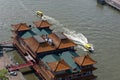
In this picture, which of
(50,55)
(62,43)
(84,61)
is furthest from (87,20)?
(84,61)

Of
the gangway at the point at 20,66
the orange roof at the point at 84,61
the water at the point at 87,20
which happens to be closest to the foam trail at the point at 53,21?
the water at the point at 87,20

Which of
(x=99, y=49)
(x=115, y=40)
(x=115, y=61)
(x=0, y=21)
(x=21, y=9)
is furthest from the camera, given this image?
(x=21, y=9)

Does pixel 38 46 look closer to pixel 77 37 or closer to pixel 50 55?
pixel 50 55

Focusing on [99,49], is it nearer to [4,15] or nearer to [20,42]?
[20,42]

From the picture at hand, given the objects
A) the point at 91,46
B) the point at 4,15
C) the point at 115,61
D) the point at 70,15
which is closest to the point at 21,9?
the point at 4,15

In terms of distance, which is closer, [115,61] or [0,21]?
[115,61]

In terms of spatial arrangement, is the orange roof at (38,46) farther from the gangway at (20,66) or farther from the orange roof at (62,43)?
the gangway at (20,66)

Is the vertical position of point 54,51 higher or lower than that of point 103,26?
higher
